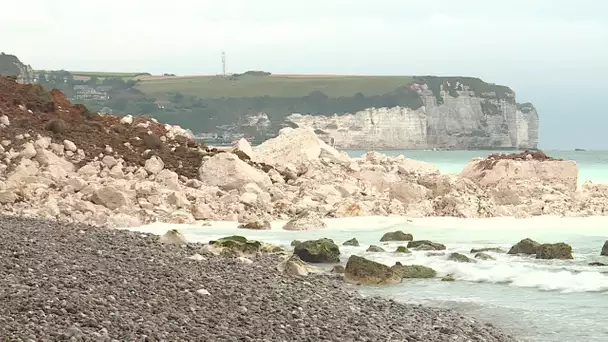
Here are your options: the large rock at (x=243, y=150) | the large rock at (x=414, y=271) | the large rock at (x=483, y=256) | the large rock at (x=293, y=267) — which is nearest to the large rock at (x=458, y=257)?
the large rock at (x=483, y=256)

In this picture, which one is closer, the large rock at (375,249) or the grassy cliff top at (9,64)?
the large rock at (375,249)

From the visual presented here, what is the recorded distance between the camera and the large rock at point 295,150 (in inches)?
1025

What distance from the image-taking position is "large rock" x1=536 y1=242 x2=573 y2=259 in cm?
1489

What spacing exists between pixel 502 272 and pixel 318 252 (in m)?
3.02

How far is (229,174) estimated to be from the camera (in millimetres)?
22547

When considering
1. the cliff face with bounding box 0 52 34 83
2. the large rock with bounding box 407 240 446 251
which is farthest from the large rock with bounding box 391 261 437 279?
the cliff face with bounding box 0 52 34 83

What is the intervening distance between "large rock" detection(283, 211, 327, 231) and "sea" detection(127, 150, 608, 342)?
29 centimetres

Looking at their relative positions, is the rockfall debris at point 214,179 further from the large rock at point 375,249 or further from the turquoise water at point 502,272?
the large rock at point 375,249

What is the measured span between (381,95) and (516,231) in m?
88.2

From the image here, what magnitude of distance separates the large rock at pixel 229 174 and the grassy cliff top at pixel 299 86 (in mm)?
84177

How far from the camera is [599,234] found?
1933cm

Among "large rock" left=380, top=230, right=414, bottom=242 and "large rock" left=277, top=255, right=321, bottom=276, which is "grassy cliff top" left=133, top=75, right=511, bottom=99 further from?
"large rock" left=277, top=255, right=321, bottom=276

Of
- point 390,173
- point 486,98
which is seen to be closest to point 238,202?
point 390,173

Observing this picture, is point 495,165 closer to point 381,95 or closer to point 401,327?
point 401,327
